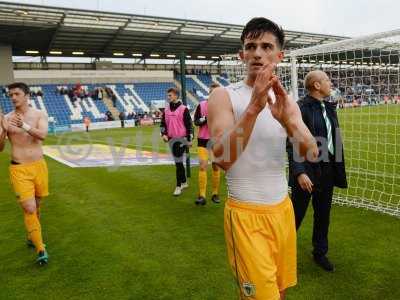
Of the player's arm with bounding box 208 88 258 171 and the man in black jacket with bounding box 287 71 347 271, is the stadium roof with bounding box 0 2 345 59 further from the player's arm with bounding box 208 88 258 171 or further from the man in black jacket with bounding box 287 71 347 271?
the player's arm with bounding box 208 88 258 171

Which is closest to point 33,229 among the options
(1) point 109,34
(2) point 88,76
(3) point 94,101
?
(1) point 109,34

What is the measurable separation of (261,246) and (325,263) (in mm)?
2487

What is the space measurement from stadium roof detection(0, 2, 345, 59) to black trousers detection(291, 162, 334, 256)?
30257mm

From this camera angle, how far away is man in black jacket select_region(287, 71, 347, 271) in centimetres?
430

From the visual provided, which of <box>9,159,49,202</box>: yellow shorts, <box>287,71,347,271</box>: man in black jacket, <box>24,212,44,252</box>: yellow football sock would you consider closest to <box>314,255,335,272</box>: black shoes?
<box>287,71,347,271</box>: man in black jacket

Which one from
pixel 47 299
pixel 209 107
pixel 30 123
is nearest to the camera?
pixel 209 107

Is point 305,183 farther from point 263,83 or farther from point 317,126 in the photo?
point 263,83

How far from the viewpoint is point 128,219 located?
22.4 feet

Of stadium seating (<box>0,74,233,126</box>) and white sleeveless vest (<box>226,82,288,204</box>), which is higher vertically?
stadium seating (<box>0,74,233,126</box>)

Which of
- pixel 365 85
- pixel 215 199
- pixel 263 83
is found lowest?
pixel 215 199

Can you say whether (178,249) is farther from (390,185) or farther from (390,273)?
(390,185)

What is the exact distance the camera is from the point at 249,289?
223cm

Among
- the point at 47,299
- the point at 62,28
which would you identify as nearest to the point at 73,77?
the point at 62,28

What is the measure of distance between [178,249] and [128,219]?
1.83 meters
